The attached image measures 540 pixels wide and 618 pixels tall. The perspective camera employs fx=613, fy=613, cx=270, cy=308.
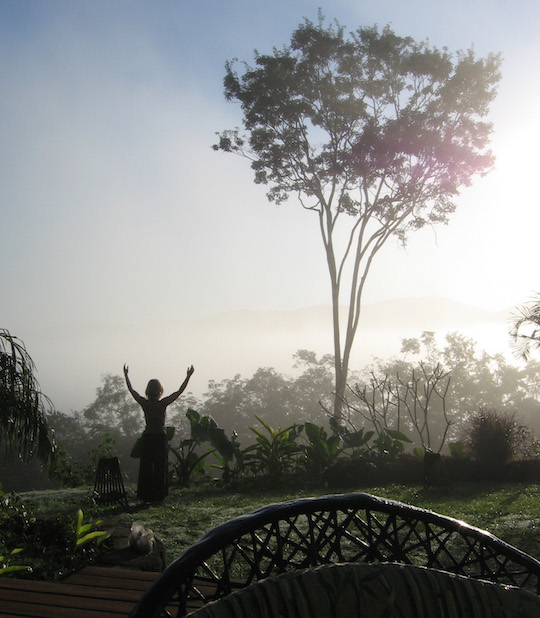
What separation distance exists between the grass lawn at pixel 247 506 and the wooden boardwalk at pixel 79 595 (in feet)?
5.00

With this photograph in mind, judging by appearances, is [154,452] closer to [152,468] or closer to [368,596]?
[152,468]

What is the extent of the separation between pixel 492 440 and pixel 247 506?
561 centimetres

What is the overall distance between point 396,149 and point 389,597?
1614 centimetres

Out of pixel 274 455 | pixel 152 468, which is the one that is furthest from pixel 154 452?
pixel 274 455

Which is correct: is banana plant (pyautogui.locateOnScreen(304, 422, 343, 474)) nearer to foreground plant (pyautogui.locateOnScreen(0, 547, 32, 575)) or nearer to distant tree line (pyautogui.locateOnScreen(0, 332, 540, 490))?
foreground plant (pyautogui.locateOnScreen(0, 547, 32, 575))

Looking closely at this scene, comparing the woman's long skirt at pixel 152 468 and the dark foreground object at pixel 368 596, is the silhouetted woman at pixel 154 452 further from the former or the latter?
the dark foreground object at pixel 368 596

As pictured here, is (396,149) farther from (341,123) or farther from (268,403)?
A: (268,403)

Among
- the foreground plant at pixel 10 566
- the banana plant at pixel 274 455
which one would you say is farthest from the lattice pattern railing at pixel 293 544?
the banana plant at pixel 274 455

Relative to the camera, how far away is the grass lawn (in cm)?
625

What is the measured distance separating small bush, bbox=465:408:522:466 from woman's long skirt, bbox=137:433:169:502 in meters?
6.15

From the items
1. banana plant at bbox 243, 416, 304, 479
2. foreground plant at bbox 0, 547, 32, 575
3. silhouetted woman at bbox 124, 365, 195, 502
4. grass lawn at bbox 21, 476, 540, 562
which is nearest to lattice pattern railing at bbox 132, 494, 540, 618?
foreground plant at bbox 0, 547, 32, 575

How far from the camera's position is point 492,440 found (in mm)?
11648

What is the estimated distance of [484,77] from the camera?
54.4 feet

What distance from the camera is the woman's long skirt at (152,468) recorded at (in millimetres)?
8336
